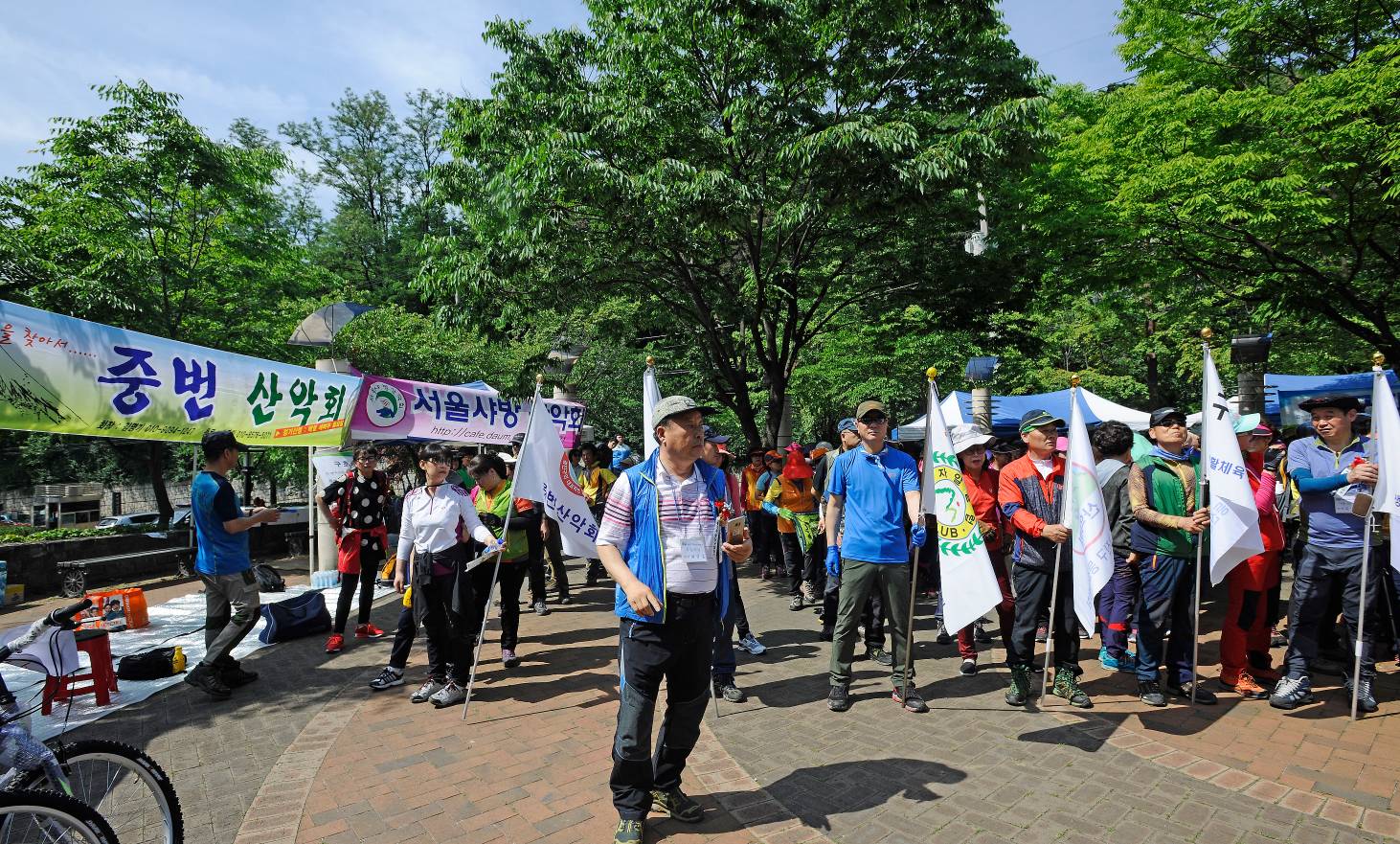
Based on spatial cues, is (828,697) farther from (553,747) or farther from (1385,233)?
(1385,233)

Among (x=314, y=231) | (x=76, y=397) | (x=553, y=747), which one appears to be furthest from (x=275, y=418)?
(x=314, y=231)

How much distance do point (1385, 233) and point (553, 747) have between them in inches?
578

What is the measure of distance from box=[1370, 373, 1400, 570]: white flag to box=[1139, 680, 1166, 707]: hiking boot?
1.56 meters

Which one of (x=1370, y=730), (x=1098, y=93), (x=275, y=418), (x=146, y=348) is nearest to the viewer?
(x=1370, y=730)

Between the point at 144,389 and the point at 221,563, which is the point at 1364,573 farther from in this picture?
the point at 144,389

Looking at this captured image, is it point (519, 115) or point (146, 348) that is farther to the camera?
point (519, 115)

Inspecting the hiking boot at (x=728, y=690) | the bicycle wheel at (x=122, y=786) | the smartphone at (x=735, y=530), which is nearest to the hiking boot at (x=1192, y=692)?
the hiking boot at (x=728, y=690)

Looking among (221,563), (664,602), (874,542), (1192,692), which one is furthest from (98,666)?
(1192,692)

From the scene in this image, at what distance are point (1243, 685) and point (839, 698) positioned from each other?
278 centimetres

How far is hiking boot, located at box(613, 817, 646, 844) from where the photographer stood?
129 inches

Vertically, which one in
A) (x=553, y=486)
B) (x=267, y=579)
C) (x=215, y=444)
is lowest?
(x=267, y=579)

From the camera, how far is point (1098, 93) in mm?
15758

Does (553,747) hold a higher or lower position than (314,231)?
lower

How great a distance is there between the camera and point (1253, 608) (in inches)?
206
